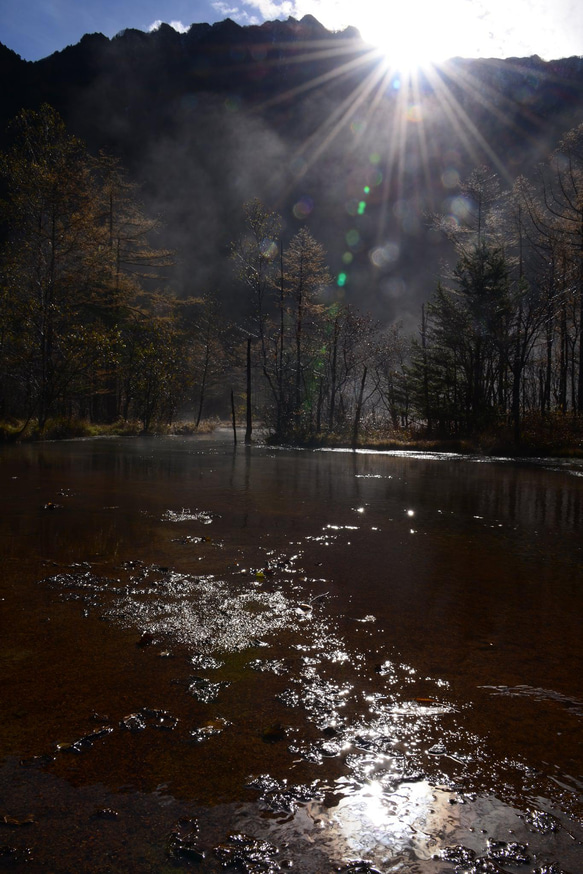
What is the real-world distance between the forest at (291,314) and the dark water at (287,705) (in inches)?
633

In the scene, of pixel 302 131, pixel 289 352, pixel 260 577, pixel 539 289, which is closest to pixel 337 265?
pixel 302 131

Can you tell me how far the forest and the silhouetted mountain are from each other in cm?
6319

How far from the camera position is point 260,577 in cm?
324

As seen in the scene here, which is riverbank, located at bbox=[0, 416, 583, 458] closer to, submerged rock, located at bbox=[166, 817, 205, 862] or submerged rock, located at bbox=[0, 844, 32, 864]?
submerged rock, located at bbox=[166, 817, 205, 862]

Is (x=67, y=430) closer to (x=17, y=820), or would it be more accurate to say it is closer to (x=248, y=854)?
(x=17, y=820)

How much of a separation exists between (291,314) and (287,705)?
2784cm

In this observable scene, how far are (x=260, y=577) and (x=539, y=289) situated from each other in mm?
22414

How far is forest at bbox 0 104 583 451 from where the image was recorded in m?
20.0

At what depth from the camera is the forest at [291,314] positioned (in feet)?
65.5

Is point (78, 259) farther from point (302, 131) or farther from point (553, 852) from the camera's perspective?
point (302, 131)

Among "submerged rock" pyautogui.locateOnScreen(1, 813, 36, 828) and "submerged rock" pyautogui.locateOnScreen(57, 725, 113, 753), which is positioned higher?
"submerged rock" pyautogui.locateOnScreen(1, 813, 36, 828)

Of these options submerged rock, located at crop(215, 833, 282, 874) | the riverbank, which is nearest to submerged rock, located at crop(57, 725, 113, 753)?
submerged rock, located at crop(215, 833, 282, 874)

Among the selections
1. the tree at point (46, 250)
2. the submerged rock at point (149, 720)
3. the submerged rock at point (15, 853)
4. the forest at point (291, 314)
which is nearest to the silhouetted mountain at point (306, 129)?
the forest at point (291, 314)

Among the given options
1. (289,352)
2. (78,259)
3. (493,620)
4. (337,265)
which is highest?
(337,265)
